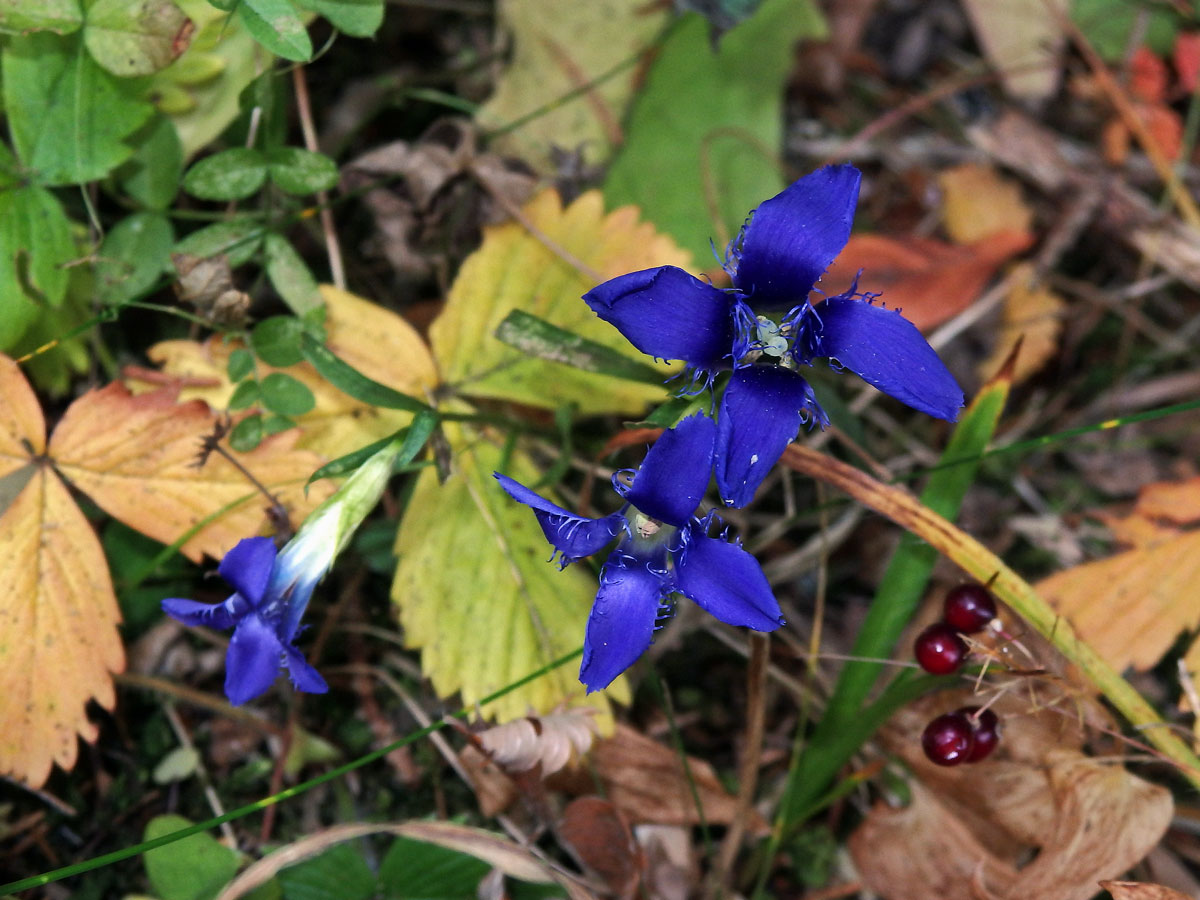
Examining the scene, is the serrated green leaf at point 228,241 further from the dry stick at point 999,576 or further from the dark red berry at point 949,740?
the dark red berry at point 949,740

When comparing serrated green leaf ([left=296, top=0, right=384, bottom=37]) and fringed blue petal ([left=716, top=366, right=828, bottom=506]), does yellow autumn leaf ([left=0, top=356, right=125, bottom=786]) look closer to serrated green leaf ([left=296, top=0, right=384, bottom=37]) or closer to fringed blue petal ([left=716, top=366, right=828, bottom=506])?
serrated green leaf ([left=296, top=0, right=384, bottom=37])

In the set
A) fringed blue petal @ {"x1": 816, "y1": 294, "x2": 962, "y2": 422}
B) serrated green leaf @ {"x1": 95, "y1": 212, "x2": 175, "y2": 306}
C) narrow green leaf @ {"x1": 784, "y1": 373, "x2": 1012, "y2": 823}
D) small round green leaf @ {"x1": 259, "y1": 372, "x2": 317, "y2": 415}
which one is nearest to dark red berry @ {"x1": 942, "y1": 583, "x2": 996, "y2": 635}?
narrow green leaf @ {"x1": 784, "y1": 373, "x2": 1012, "y2": 823}

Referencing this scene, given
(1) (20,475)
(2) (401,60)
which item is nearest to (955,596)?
(1) (20,475)

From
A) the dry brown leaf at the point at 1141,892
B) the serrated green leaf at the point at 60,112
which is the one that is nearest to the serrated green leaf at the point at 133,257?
the serrated green leaf at the point at 60,112

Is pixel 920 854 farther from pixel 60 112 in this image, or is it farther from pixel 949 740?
pixel 60 112

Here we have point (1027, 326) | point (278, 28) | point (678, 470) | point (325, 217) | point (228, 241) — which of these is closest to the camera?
point (678, 470)

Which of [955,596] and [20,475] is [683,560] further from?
[20,475]

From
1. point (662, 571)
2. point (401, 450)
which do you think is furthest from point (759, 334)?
point (401, 450)
